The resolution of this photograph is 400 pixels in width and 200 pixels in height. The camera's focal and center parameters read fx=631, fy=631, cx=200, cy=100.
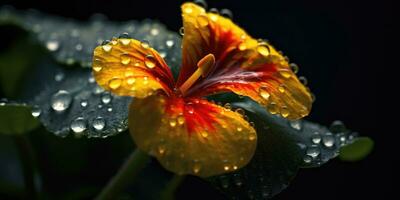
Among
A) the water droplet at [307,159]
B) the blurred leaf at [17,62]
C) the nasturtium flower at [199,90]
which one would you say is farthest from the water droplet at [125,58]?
the blurred leaf at [17,62]

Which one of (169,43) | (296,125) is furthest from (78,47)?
(296,125)

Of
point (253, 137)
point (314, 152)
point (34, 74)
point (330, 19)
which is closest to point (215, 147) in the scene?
point (253, 137)

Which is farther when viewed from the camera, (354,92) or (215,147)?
(354,92)

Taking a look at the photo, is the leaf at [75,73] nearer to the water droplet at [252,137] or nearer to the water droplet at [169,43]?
the water droplet at [169,43]

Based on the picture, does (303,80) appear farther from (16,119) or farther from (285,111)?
(16,119)

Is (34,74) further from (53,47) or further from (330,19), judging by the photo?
(330,19)


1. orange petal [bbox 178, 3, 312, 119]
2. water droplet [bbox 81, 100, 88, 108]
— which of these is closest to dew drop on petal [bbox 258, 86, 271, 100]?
orange petal [bbox 178, 3, 312, 119]

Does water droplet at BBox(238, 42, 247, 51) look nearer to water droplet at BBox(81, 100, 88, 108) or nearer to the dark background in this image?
water droplet at BBox(81, 100, 88, 108)
